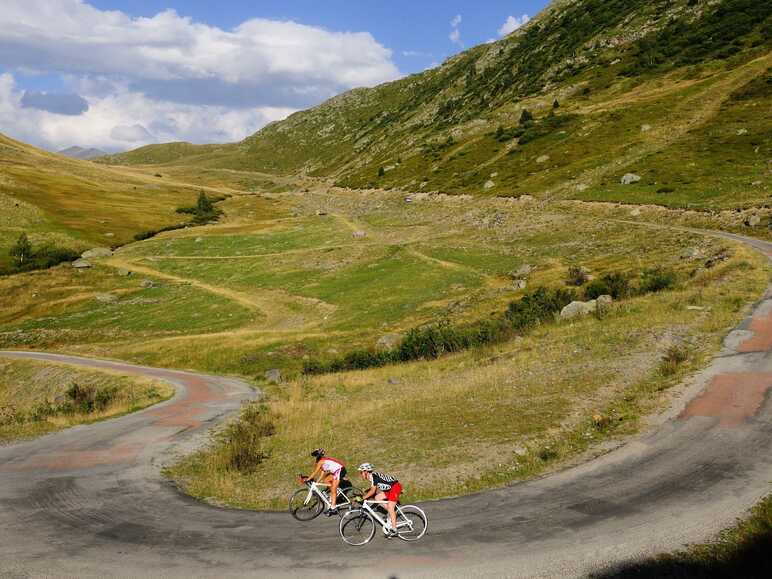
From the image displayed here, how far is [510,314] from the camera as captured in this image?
39.3 meters

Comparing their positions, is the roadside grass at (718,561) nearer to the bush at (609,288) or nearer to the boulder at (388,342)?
the bush at (609,288)

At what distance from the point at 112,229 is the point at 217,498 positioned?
112 meters

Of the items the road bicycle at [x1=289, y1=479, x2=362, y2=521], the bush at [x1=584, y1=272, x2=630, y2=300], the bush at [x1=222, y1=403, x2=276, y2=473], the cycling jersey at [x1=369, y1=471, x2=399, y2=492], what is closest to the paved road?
the road bicycle at [x1=289, y1=479, x2=362, y2=521]

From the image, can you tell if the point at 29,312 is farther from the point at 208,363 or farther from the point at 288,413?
the point at 288,413

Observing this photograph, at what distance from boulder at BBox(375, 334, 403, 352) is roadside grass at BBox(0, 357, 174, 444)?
15.8m

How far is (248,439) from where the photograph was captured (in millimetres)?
20922

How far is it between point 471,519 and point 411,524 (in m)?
1.61

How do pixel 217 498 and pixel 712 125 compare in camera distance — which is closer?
pixel 217 498

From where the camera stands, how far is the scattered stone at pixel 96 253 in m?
92.2

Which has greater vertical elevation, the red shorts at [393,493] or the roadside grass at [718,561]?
the red shorts at [393,493]

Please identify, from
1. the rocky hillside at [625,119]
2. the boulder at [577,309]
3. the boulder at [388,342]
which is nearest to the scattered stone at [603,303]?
the boulder at [577,309]

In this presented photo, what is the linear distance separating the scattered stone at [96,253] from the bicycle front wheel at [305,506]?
93538 mm

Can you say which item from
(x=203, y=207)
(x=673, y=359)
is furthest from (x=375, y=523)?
(x=203, y=207)

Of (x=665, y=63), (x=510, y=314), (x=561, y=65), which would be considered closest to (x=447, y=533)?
(x=510, y=314)
